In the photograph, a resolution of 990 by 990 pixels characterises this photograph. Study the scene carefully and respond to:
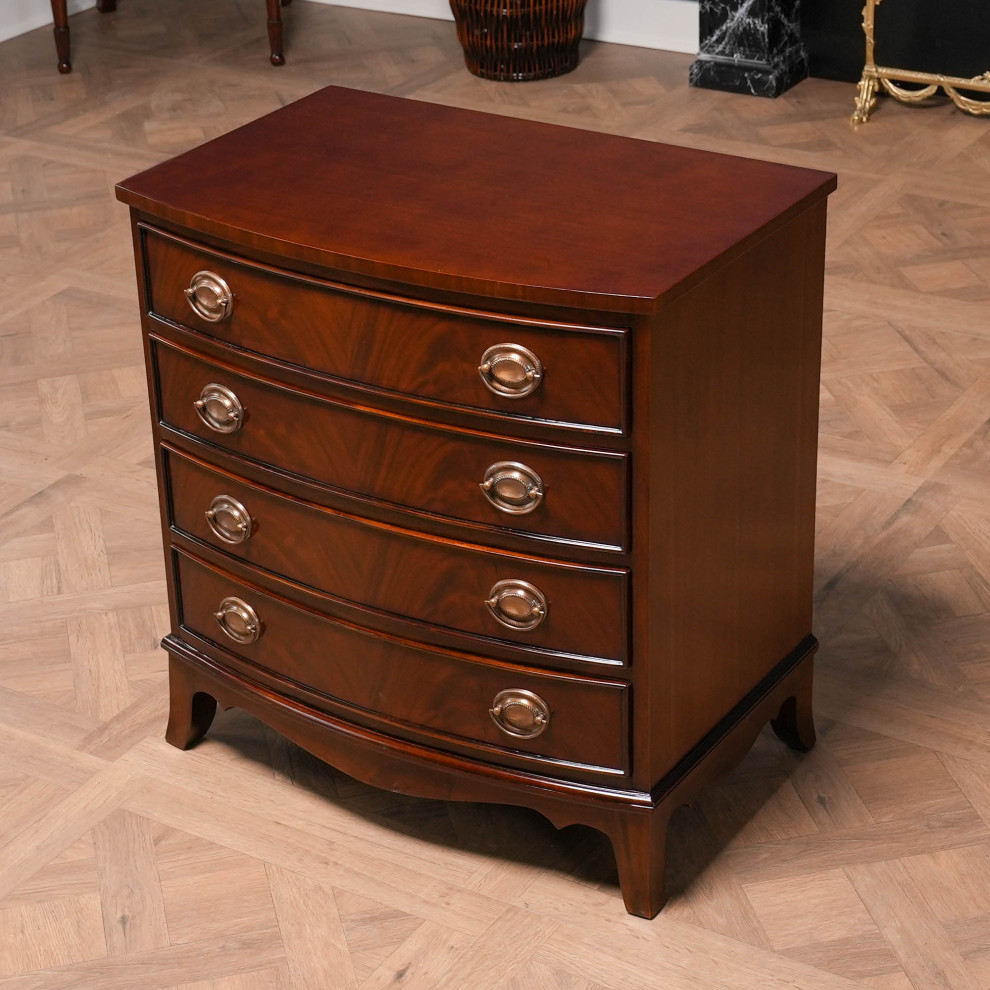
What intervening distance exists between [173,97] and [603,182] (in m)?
4.10

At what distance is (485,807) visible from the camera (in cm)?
257

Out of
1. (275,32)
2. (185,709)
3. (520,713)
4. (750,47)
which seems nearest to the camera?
(520,713)

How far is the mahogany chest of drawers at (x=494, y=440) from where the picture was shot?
6.55 feet

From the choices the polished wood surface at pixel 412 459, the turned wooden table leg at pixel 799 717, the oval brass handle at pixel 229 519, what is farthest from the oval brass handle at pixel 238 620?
the turned wooden table leg at pixel 799 717

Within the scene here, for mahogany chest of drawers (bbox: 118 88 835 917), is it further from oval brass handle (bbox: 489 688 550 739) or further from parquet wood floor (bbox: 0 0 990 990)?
parquet wood floor (bbox: 0 0 990 990)

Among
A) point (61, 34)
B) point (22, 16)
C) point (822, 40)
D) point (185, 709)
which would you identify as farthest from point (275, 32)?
point (185, 709)

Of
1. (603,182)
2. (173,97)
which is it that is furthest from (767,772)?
(173,97)

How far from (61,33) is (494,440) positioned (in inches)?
188

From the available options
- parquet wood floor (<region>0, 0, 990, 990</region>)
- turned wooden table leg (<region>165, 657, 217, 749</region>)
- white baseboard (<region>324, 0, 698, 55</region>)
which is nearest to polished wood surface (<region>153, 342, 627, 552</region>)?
Answer: turned wooden table leg (<region>165, 657, 217, 749</region>)

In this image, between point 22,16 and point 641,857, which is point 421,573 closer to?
point 641,857

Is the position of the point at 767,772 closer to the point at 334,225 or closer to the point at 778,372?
the point at 778,372

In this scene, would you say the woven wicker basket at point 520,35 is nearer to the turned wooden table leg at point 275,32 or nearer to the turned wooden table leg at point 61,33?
the turned wooden table leg at point 275,32

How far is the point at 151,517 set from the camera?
134 inches

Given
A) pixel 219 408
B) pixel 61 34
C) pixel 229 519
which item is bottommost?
pixel 61 34
